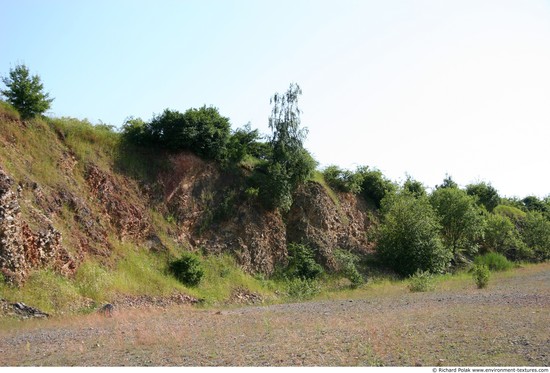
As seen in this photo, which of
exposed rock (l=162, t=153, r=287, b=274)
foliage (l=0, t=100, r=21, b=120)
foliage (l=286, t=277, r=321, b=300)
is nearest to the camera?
foliage (l=0, t=100, r=21, b=120)

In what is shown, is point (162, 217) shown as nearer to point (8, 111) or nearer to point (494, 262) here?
point (8, 111)

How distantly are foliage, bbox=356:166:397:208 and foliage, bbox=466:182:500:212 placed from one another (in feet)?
78.1

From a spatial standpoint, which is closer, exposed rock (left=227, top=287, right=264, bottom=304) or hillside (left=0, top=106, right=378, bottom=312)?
hillside (left=0, top=106, right=378, bottom=312)

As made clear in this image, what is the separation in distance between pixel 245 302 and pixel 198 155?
1073 centimetres

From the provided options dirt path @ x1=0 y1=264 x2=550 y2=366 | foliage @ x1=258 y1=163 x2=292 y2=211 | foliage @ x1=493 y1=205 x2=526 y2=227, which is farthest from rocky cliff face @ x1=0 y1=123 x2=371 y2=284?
foliage @ x1=493 y1=205 x2=526 y2=227

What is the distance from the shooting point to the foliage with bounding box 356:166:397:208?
42.3 m

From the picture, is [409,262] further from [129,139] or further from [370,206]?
[129,139]

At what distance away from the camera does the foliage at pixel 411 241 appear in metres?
34.3

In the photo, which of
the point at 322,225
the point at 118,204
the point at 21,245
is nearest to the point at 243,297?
the point at 118,204

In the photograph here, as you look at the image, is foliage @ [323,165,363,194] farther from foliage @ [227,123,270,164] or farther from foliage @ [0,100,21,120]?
foliage @ [0,100,21,120]

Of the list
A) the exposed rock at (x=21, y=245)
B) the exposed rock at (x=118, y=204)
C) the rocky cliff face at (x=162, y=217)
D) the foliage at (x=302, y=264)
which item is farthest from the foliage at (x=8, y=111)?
the foliage at (x=302, y=264)

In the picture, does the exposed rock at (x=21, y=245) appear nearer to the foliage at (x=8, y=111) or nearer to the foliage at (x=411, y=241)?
the foliage at (x=8, y=111)

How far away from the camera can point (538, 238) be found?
178 ft

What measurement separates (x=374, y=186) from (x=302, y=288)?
17.7 meters
